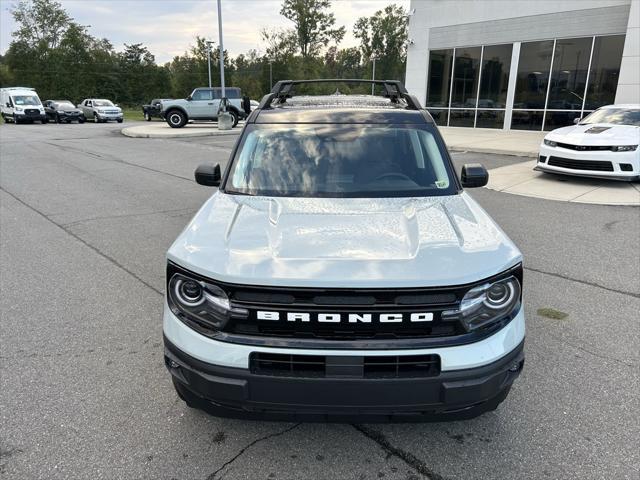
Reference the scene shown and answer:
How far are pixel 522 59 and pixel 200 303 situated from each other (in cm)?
2321

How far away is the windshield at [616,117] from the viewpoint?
10.3 metres

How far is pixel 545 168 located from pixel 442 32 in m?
16.4

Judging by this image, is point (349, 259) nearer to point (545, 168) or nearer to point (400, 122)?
point (400, 122)

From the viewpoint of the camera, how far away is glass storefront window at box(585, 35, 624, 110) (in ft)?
62.3

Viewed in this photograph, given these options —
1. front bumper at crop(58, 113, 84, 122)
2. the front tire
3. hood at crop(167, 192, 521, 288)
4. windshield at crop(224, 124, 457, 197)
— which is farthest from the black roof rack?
front bumper at crop(58, 113, 84, 122)

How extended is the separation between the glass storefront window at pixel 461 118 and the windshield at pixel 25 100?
29325 millimetres

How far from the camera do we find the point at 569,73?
20156 millimetres

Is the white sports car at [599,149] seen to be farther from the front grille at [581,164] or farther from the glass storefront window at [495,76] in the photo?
the glass storefront window at [495,76]

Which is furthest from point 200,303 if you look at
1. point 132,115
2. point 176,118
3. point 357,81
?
point 132,115

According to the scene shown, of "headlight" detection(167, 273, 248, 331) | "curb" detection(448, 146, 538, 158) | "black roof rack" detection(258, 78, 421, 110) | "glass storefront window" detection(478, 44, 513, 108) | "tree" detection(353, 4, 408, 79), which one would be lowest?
"curb" detection(448, 146, 538, 158)

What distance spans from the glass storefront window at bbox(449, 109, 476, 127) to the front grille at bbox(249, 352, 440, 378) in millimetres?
23596

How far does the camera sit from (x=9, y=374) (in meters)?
3.21

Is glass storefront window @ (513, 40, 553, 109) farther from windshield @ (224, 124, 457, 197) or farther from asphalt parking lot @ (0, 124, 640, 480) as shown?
windshield @ (224, 124, 457, 197)

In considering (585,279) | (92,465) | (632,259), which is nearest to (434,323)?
(92,465)
